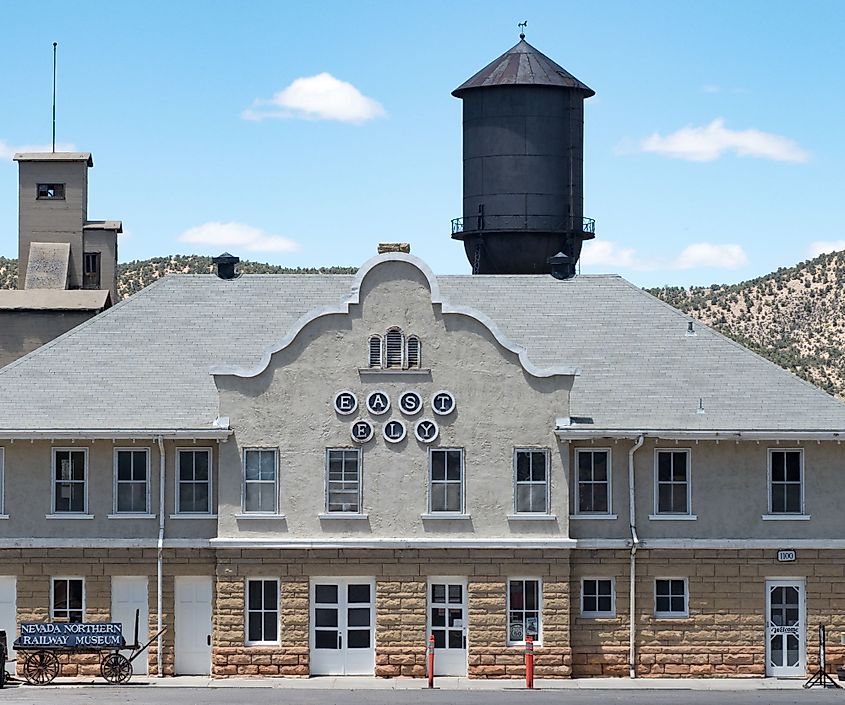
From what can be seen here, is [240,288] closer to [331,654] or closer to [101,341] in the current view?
[101,341]

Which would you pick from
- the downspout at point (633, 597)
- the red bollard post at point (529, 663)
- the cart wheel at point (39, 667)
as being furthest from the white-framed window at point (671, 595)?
the cart wheel at point (39, 667)

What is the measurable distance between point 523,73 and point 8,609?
956 inches

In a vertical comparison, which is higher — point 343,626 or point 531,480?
point 531,480

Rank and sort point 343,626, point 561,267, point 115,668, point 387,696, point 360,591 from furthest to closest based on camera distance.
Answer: point 561,267 < point 360,591 < point 343,626 < point 115,668 < point 387,696

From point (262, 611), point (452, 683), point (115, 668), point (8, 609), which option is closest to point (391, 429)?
point (262, 611)

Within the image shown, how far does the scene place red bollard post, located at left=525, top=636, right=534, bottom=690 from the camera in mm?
44781

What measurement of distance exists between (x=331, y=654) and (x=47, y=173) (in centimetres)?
2304

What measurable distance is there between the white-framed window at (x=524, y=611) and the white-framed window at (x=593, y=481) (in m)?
2.17

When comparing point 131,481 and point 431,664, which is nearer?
point 431,664

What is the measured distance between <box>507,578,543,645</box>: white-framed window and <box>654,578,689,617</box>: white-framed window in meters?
2.98

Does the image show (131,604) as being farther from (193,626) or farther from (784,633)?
(784,633)

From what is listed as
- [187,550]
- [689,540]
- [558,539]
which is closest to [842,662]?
[689,540]

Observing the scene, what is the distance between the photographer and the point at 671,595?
46688 millimetres

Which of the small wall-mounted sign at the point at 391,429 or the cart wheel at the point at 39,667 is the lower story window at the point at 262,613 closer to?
the small wall-mounted sign at the point at 391,429
